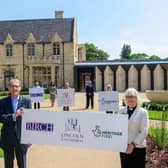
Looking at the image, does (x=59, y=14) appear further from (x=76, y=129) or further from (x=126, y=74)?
(x=76, y=129)

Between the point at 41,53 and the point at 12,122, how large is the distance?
49.2m

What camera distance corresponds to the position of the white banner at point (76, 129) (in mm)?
6391

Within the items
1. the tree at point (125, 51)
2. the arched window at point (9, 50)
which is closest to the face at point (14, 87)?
the arched window at point (9, 50)

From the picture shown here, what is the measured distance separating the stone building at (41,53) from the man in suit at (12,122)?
4692cm

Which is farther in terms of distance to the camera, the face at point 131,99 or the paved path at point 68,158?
the paved path at point 68,158

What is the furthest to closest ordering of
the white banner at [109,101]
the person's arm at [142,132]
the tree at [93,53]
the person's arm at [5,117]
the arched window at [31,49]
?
the tree at [93,53], the arched window at [31,49], the white banner at [109,101], the person's arm at [5,117], the person's arm at [142,132]

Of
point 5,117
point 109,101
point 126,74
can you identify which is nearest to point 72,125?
point 5,117

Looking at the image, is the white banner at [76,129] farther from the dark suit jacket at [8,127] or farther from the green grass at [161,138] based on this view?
the green grass at [161,138]

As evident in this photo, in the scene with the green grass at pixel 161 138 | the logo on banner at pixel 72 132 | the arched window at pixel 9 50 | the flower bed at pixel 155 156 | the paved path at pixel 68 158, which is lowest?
the paved path at pixel 68 158

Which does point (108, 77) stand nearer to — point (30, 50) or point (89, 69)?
point (89, 69)

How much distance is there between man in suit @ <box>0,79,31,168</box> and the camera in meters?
6.73

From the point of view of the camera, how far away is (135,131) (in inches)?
241

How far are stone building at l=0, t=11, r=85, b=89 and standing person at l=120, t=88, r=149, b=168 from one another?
47.7 metres

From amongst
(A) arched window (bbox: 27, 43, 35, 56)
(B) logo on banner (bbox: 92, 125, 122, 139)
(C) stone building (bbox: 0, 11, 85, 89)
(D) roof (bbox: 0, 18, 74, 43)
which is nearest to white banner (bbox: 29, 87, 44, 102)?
(B) logo on banner (bbox: 92, 125, 122, 139)
